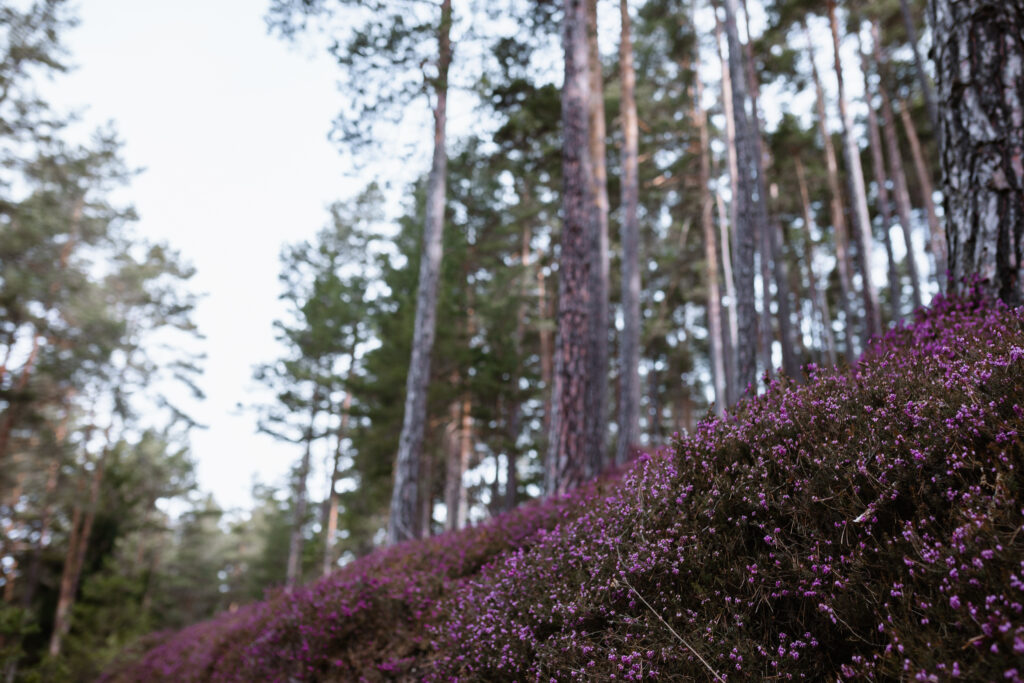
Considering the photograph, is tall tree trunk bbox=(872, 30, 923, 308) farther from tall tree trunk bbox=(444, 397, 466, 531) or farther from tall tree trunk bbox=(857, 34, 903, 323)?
tall tree trunk bbox=(444, 397, 466, 531)

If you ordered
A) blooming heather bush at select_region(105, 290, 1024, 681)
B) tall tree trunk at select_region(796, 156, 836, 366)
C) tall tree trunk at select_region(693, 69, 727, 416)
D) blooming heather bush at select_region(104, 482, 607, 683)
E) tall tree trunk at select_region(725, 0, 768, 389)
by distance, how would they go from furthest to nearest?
tall tree trunk at select_region(796, 156, 836, 366) → tall tree trunk at select_region(693, 69, 727, 416) → tall tree trunk at select_region(725, 0, 768, 389) → blooming heather bush at select_region(104, 482, 607, 683) → blooming heather bush at select_region(105, 290, 1024, 681)

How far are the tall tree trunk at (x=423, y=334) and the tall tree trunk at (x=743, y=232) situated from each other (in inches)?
233

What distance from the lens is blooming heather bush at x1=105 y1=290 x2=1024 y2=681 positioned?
5.84 ft

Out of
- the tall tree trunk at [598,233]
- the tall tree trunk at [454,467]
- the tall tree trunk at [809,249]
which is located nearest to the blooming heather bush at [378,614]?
the tall tree trunk at [598,233]

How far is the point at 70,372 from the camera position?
15.9 metres

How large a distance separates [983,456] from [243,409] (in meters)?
24.0

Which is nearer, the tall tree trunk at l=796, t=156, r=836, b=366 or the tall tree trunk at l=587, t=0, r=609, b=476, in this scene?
the tall tree trunk at l=587, t=0, r=609, b=476

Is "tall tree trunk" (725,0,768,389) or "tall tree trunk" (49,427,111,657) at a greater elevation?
"tall tree trunk" (725,0,768,389)

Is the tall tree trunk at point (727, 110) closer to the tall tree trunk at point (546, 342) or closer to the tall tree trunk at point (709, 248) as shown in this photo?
the tall tree trunk at point (709, 248)

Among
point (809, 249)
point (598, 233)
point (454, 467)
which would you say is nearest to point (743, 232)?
point (598, 233)

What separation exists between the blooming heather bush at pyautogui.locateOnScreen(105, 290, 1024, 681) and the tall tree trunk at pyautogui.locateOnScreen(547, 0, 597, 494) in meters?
2.76

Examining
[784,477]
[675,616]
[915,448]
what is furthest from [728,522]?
[915,448]

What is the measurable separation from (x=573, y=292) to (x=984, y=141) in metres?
4.43

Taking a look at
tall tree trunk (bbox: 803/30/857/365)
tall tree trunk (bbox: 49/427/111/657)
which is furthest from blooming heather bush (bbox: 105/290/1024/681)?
tall tree trunk (bbox: 49/427/111/657)
